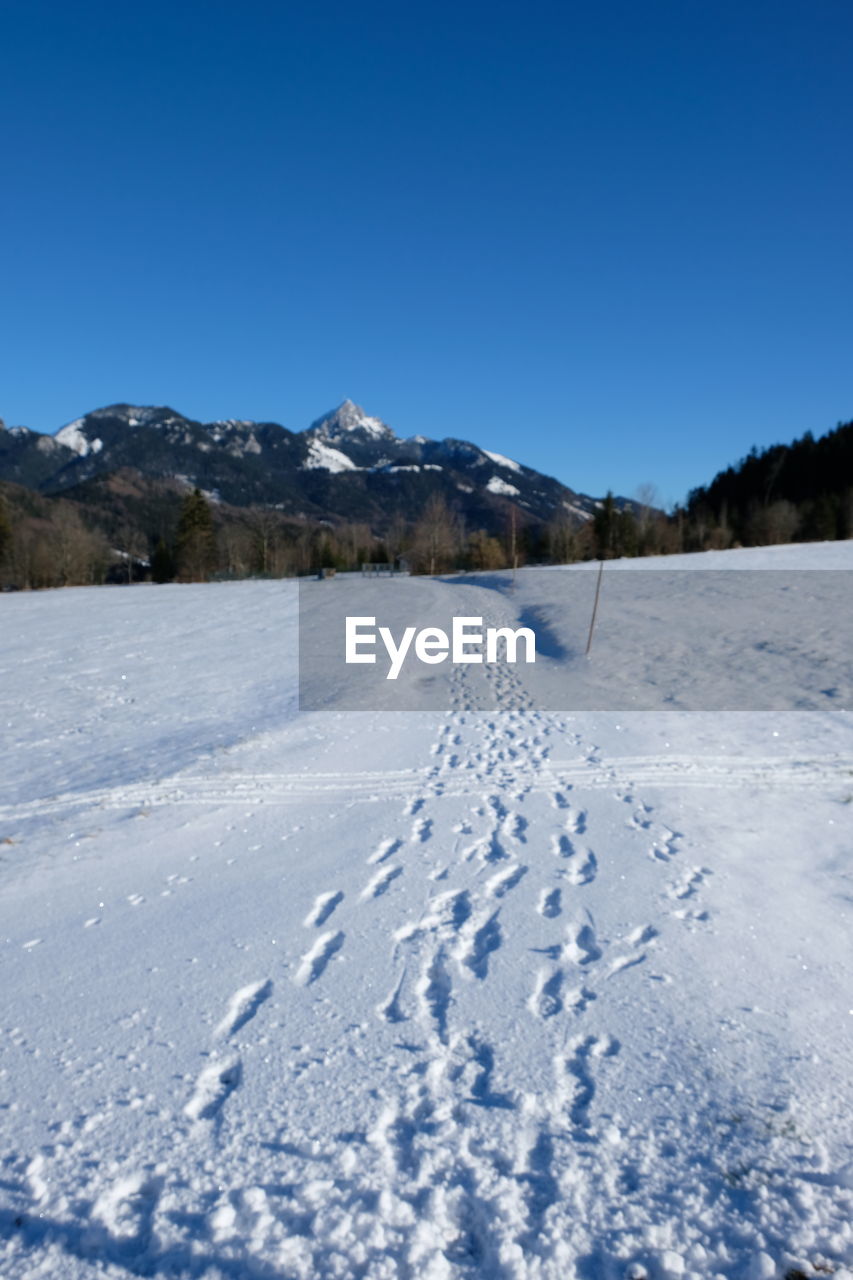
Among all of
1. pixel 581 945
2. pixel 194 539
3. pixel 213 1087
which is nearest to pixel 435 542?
pixel 194 539

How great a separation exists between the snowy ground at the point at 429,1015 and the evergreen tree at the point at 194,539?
68.3 m

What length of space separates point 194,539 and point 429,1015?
76.3 metres

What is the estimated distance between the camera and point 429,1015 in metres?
4.78

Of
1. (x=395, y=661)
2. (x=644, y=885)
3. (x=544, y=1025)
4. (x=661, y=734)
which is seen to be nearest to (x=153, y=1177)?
(x=544, y=1025)

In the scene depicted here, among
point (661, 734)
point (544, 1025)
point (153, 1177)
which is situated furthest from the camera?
point (661, 734)

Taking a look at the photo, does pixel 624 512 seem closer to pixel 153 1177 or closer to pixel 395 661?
pixel 395 661

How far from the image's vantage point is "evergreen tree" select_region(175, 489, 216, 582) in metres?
75.5

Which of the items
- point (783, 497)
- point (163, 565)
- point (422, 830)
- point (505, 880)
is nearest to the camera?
point (505, 880)

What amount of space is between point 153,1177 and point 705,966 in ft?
13.1

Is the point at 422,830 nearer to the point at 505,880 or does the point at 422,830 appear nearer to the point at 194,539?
the point at 505,880

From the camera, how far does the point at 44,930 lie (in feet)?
20.4

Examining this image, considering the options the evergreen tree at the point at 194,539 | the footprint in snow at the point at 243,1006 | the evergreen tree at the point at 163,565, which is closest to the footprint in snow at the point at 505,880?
the footprint in snow at the point at 243,1006

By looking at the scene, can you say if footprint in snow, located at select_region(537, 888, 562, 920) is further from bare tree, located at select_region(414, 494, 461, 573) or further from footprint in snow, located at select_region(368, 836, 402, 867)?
bare tree, located at select_region(414, 494, 461, 573)

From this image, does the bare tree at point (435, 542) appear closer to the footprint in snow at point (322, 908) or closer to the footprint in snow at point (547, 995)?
the footprint in snow at point (322, 908)
